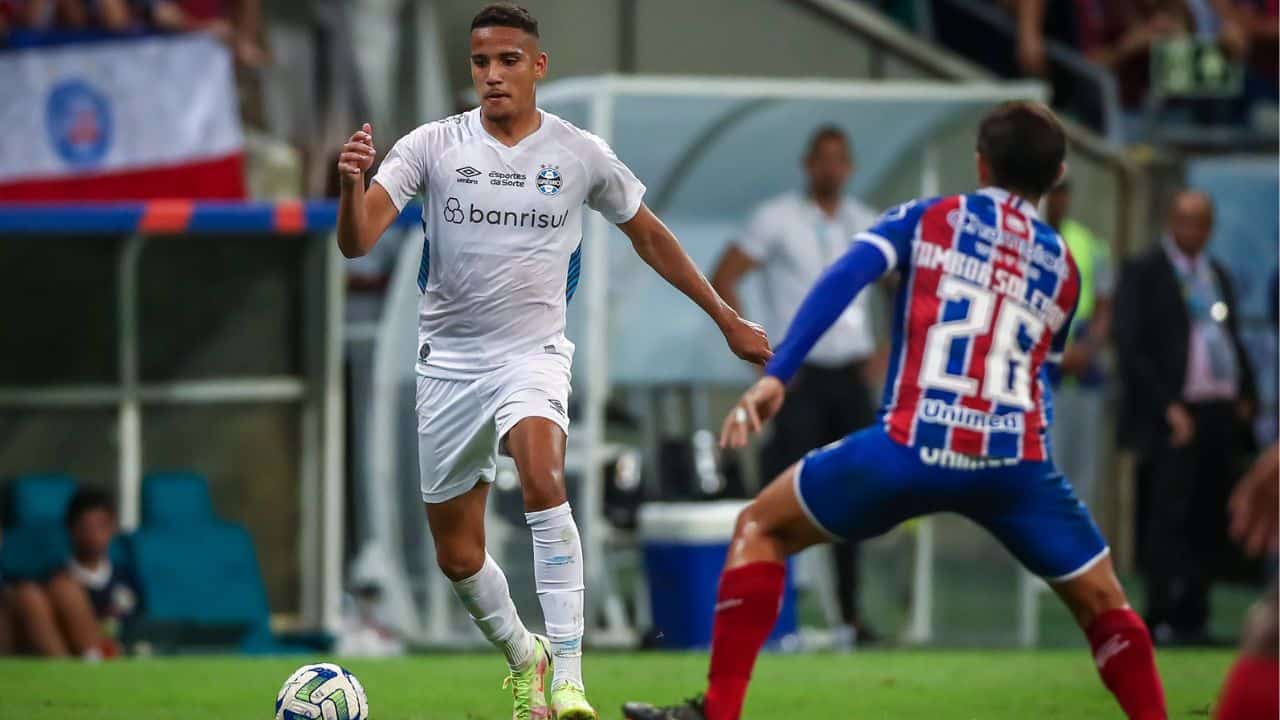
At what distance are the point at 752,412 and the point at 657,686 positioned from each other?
3459 millimetres

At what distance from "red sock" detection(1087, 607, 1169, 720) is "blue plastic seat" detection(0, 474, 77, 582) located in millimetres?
6574

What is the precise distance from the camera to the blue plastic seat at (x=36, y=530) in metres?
11.2

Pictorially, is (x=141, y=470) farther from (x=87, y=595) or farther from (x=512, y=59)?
(x=512, y=59)

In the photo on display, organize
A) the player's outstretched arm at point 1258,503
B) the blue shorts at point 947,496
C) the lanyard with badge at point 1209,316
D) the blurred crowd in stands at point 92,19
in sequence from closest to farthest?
the player's outstretched arm at point 1258,503
the blue shorts at point 947,496
the lanyard with badge at point 1209,316
the blurred crowd in stands at point 92,19

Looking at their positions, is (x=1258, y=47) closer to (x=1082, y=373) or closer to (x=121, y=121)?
(x=1082, y=373)

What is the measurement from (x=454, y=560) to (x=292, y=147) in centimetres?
783

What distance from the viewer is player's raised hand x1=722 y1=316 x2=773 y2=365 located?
272 inches

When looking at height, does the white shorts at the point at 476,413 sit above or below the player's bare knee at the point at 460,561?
above

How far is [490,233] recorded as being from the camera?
6.96 meters

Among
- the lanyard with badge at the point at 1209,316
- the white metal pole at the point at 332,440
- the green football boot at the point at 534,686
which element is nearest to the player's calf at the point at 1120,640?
the green football boot at the point at 534,686

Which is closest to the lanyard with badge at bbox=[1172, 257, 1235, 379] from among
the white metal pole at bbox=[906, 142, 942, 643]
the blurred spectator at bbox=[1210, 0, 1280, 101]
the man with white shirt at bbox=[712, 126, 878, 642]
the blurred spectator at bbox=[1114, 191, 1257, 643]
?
the blurred spectator at bbox=[1114, 191, 1257, 643]

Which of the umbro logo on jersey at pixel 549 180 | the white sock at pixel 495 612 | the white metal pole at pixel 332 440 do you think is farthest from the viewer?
the white metal pole at pixel 332 440

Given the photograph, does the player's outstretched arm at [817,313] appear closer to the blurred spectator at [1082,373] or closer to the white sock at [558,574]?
the white sock at [558,574]

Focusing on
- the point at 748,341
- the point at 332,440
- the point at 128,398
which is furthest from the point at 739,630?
the point at 128,398
